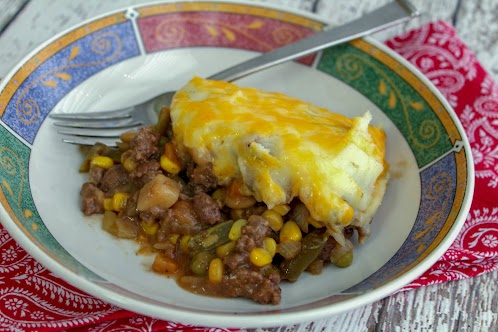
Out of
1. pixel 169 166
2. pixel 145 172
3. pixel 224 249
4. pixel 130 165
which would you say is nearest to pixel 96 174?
pixel 130 165

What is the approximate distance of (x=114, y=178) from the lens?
172 inches

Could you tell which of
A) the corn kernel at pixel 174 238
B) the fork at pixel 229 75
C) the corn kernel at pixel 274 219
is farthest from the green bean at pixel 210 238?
the fork at pixel 229 75

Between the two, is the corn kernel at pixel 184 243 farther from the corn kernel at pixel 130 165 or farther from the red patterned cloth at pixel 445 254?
the corn kernel at pixel 130 165

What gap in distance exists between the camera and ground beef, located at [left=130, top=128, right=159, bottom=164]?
14.0 ft

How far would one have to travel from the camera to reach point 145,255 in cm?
395

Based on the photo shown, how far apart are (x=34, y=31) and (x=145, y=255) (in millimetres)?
3336

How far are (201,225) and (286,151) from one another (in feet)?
2.59

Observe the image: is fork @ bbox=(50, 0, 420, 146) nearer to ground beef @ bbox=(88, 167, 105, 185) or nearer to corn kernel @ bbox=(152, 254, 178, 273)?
ground beef @ bbox=(88, 167, 105, 185)

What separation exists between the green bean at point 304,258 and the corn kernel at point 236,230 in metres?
0.35

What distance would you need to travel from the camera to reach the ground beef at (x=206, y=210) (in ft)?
13.1

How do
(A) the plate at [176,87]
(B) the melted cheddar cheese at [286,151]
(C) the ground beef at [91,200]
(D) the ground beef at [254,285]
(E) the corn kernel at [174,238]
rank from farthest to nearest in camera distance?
(C) the ground beef at [91,200]
(E) the corn kernel at [174,238]
(B) the melted cheddar cheese at [286,151]
(D) the ground beef at [254,285]
(A) the plate at [176,87]

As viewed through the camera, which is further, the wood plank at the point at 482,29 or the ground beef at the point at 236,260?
the wood plank at the point at 482,29

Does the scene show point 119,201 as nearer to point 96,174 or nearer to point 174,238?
point 96,174

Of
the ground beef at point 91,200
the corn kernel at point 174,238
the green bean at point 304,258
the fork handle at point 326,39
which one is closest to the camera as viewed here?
the green bean at point 304,258
